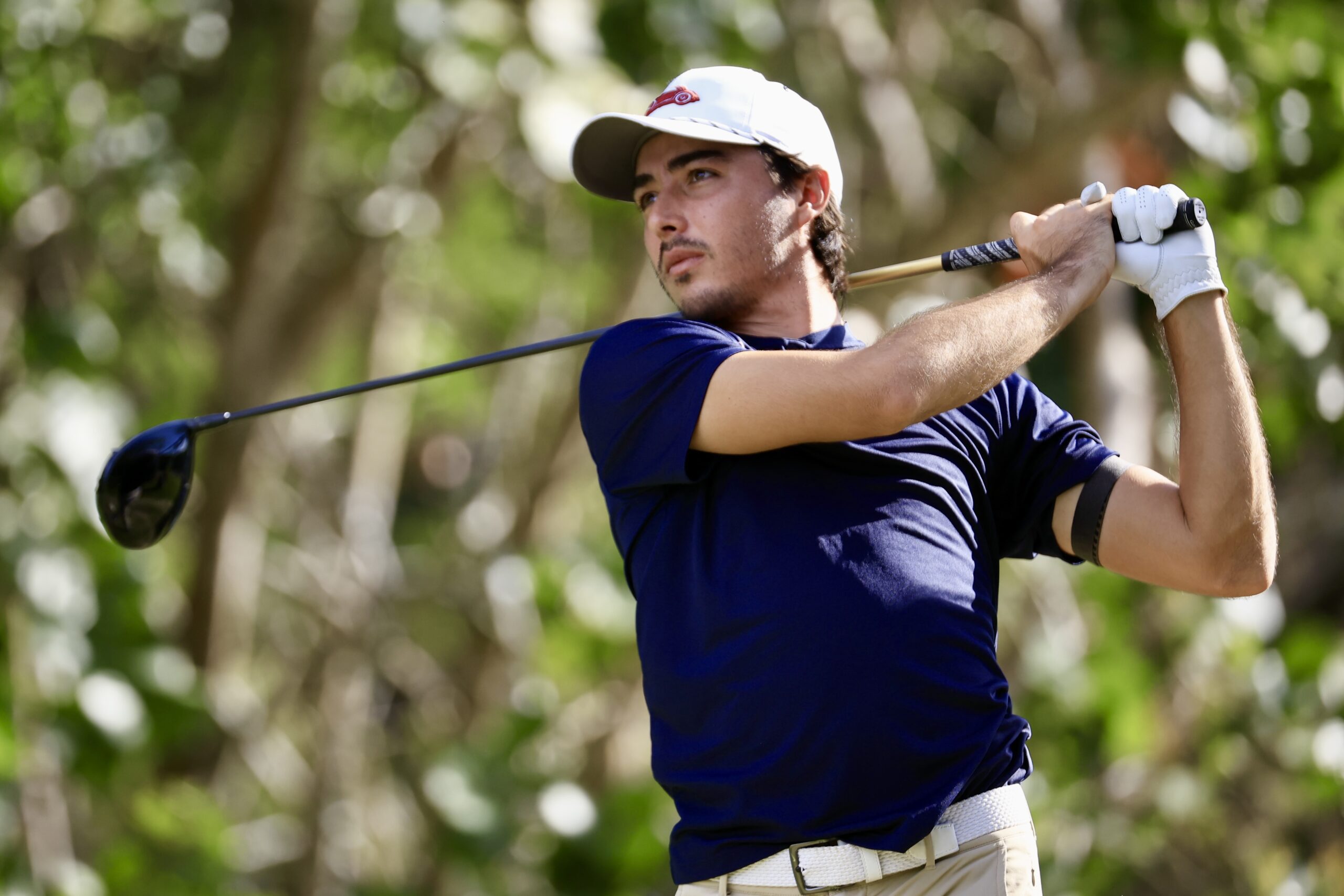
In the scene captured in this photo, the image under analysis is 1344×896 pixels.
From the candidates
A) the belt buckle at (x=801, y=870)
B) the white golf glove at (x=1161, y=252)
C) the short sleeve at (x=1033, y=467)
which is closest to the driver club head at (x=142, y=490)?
the belt buckle at (x=801, y=870)

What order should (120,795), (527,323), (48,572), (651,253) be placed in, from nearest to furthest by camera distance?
(651,253) < (48,572) < (120,795) < (527,323)

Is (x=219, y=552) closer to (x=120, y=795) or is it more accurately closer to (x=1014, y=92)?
(x=120, y=795)

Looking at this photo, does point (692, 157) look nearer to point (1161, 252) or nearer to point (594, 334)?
point (594, 334)

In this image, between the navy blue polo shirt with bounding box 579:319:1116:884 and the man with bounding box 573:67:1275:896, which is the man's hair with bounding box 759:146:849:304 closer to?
the man with bounding box 573:67:1275:896

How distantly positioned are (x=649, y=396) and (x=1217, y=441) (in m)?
0.83

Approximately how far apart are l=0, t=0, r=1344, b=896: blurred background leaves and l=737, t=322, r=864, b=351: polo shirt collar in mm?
1714

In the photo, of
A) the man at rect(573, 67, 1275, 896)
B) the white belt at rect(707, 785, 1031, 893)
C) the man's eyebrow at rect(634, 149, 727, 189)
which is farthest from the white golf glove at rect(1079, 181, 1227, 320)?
the white belt at rect(707, 785, 1031, 893)

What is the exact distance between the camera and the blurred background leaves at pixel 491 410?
469 cm

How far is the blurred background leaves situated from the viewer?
4688 millimetres

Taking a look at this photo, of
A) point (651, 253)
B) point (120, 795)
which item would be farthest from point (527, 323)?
point (651, 253)

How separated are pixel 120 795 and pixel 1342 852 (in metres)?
5.40

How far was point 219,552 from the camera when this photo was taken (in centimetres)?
601

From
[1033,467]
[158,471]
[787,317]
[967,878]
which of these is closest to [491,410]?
[158,471]

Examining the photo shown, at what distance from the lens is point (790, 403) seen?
2133 millimetres
